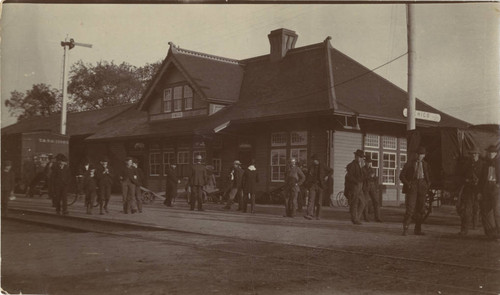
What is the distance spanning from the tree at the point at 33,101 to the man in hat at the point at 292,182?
5.87 m

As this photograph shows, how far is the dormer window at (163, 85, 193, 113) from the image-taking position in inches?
495

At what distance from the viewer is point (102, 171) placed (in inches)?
560

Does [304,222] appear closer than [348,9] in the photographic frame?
No

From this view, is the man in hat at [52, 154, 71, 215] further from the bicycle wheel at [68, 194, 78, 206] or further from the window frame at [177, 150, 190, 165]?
the window frame at [177, 150, 190, 165]

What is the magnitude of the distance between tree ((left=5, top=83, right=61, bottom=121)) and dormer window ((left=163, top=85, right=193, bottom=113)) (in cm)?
328

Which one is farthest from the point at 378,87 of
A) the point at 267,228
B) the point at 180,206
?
the point at 180,206

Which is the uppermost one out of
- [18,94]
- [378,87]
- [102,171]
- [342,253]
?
[378,87]

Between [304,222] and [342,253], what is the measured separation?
14.3ft

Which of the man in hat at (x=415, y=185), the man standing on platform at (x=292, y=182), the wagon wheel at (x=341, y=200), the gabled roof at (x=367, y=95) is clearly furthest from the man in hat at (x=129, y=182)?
the man in hat at (x=415, y=185)

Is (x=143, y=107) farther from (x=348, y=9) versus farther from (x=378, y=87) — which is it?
(x=348, y=9)

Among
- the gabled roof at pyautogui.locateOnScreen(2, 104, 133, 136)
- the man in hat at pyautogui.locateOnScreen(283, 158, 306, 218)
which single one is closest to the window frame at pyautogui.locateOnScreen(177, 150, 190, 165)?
the gabled roof at pyautogui.locateOnScreen(2, 104, 133, 136)

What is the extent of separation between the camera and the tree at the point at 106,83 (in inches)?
379

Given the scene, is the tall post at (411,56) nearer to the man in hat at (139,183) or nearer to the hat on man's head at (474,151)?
the hat on man's head at (474,151)

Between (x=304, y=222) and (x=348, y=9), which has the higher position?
(x=348, y=9)
